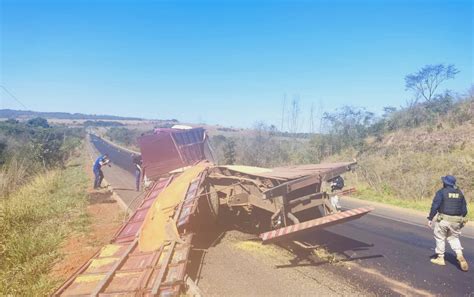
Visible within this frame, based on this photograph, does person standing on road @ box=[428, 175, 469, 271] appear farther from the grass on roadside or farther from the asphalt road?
the grass on roadside

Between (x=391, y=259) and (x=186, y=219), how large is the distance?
414cm

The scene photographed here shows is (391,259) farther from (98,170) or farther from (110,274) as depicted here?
(98,170)

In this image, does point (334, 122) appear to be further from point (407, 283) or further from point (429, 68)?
point (407, 283)

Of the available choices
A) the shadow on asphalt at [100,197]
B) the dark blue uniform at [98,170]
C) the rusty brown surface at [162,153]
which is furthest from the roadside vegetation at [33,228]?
A: the rusty brown surface at [162,153]

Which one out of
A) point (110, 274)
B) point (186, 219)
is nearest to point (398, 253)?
point (186, 219)

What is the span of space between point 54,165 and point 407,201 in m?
24.5

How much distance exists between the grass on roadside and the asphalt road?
439 cm

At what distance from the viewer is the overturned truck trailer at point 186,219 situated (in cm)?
559

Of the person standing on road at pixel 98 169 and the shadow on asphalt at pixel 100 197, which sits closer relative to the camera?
the shadow on asphalt at pixel 100 197

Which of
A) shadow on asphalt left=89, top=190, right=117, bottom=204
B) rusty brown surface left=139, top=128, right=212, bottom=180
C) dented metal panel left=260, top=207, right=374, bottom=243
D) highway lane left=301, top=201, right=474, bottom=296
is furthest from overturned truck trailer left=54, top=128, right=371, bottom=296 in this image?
shadow on asphalt left=89, top=190, right=117, bottom=204

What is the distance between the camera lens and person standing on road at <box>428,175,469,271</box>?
6848 millimetres

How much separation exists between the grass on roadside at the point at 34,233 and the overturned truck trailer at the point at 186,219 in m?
1.08

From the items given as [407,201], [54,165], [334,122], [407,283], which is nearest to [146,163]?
[407,283]

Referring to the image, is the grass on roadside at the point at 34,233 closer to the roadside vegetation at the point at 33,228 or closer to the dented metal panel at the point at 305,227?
the roadside vegetation at the point at 33,228
